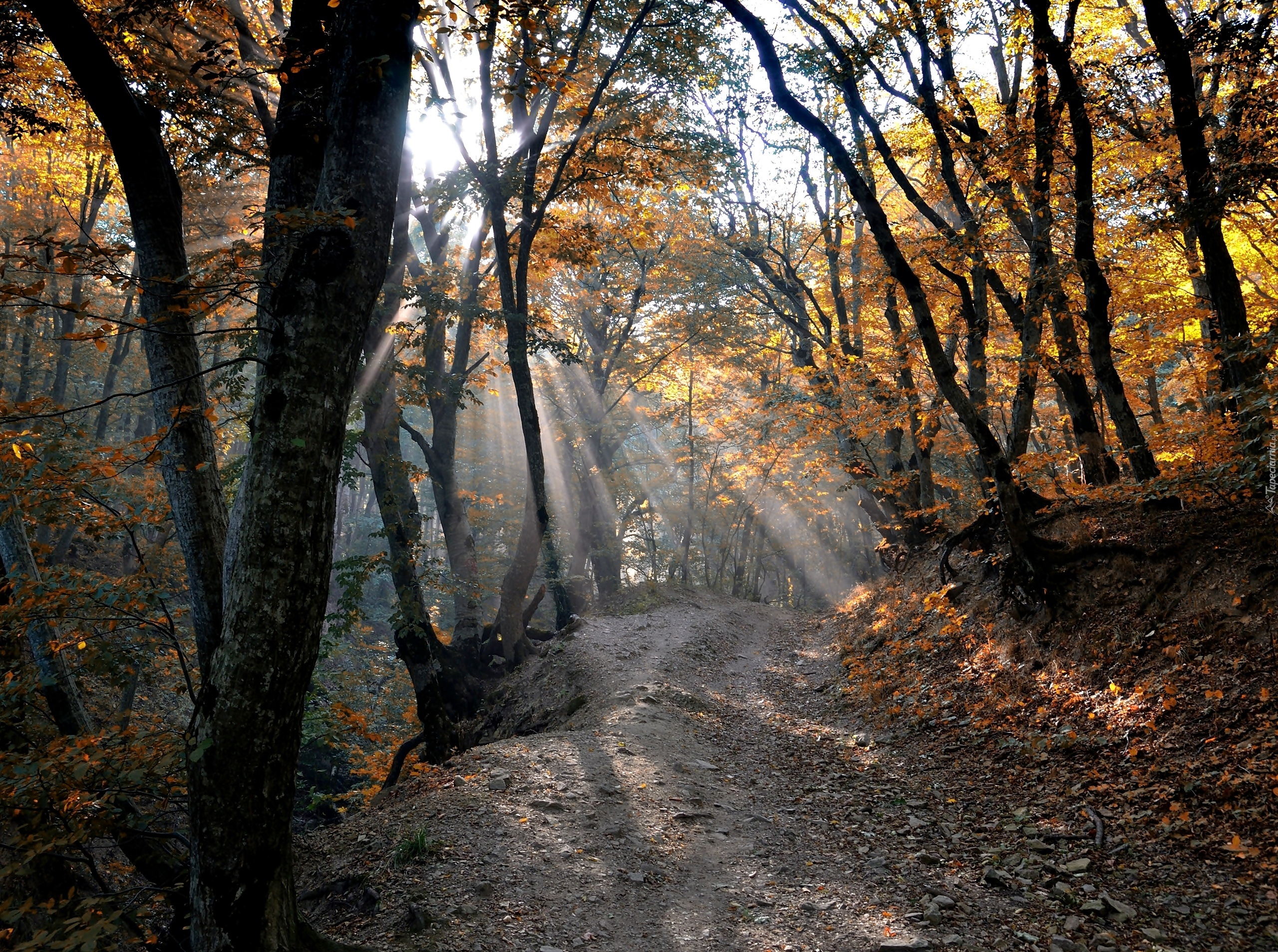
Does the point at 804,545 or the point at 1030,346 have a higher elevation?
the point at 1030,346

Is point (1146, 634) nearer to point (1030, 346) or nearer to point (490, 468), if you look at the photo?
point (1030, 346)

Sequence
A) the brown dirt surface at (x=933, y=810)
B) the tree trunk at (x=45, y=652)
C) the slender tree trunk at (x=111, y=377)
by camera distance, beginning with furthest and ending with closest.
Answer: the slender tree trunk at (x=111, y=377) < the tree trunk at (x=45, y=652) < the brown dirt surface at (x=933, y=810)

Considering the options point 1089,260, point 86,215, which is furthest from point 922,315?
point 86,215

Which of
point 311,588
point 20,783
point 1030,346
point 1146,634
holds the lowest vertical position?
point 1146,634

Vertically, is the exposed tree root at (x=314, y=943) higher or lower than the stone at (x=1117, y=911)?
higher

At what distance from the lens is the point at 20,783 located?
4.07 meters

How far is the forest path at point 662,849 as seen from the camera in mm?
4195

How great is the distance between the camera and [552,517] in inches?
484

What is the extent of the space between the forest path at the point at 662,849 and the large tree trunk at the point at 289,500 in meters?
1.32

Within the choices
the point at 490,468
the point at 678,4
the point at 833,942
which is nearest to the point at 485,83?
the point at 678,4

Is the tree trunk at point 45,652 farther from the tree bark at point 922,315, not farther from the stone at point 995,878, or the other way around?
the tree bark at point 922,315

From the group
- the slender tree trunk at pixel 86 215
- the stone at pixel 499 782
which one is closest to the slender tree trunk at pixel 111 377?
the slender tree trunk at pixel 86 215

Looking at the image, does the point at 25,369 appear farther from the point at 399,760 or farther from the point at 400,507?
the point at 399,760

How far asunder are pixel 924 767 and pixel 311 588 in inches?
226
